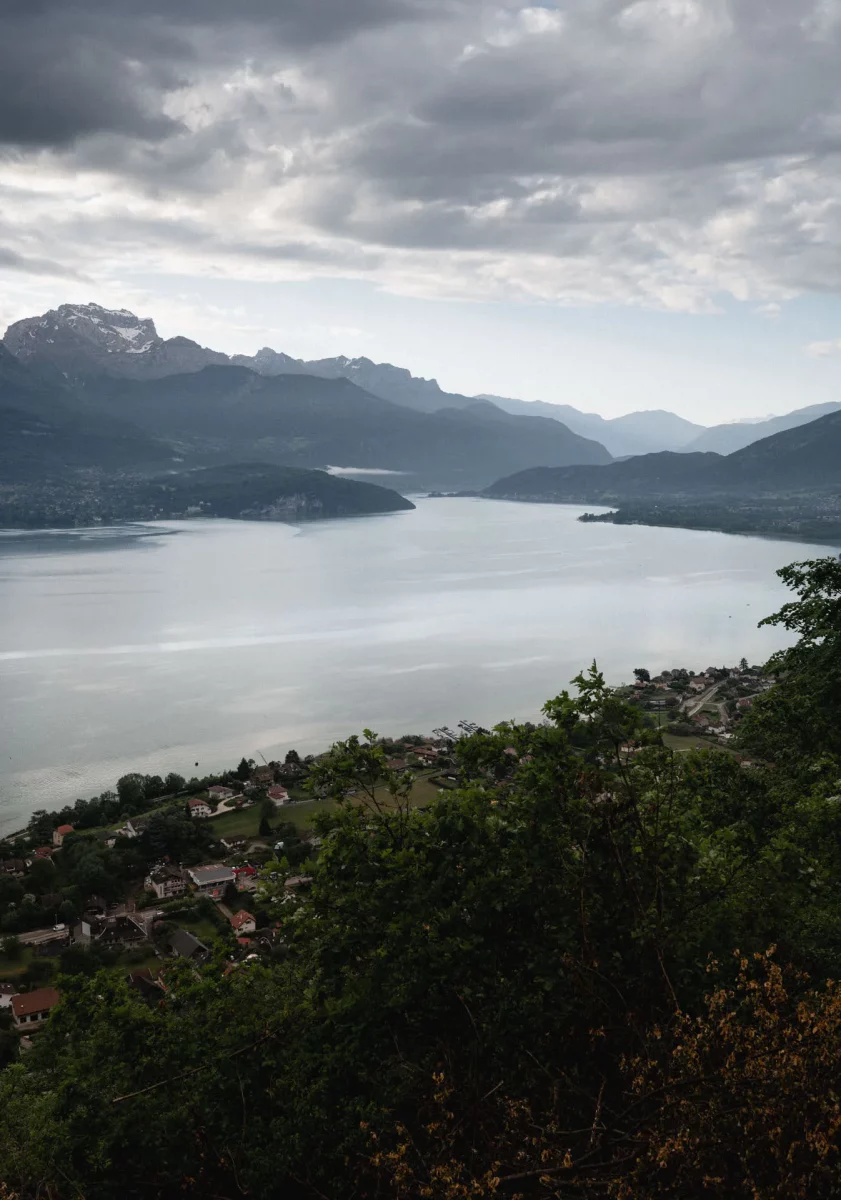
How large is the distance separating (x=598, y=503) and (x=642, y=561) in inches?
2259

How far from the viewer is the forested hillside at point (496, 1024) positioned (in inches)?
102

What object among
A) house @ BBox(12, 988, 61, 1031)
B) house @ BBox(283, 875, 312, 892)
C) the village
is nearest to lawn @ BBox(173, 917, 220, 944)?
the village

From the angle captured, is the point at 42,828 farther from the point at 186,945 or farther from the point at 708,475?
the point at 708,475

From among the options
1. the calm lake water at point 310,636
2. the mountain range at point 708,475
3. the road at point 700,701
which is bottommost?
the road at point 700,701

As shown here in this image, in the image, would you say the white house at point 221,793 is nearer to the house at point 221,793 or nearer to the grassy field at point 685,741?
the house at point 221,793

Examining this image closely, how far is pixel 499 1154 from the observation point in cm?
273

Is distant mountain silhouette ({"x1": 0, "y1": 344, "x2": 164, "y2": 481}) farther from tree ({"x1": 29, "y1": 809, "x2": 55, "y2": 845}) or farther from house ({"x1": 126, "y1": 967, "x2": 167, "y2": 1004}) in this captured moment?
house ({"x1": 126, "y1": 967, "x2": 167, "y2": 1004})

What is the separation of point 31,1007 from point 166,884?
5.06m

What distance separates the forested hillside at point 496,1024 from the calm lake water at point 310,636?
17054 millimetres

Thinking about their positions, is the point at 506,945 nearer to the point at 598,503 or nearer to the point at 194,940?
the point at 194,940

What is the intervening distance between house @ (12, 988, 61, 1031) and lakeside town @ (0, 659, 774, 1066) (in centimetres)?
1

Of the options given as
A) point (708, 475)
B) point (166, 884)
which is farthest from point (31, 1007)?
point (708, 475)

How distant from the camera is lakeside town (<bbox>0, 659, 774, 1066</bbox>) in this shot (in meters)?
12.0

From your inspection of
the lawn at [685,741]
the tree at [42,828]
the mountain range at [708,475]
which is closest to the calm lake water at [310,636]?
the tree at [42,828]
